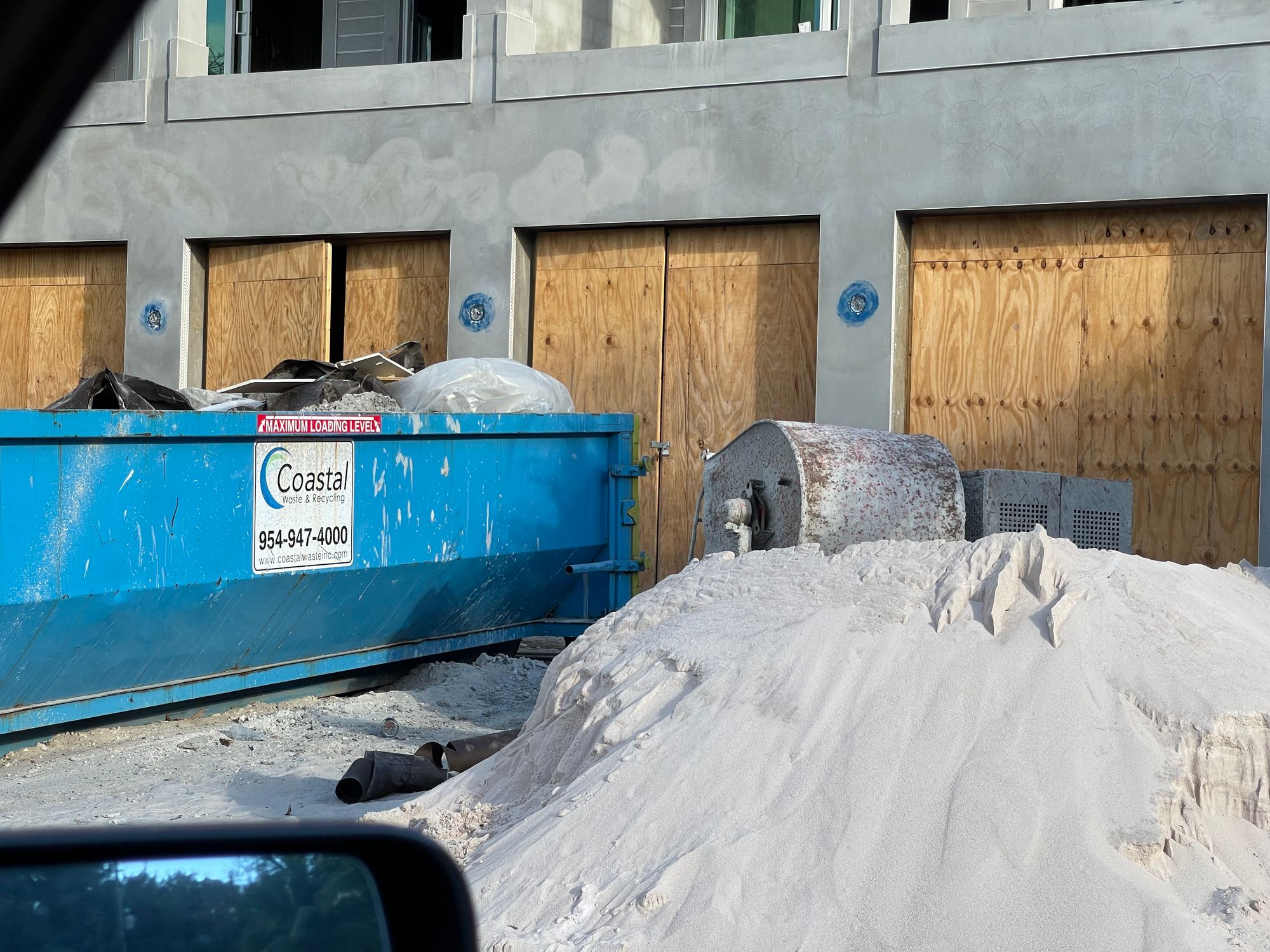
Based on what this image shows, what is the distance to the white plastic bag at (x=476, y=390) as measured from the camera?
8984 mm

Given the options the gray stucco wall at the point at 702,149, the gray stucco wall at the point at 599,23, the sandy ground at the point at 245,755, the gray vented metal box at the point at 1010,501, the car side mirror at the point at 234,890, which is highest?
the gray stucco wall at the point at 599,23

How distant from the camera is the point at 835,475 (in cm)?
697

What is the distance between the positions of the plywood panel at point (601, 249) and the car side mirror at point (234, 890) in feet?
32.8

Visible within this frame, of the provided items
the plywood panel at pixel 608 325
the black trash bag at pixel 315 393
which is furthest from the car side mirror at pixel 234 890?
the plywood panel at pixel 608 325

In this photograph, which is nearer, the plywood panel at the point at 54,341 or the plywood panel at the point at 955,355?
the plywood panel at the point at 955,355

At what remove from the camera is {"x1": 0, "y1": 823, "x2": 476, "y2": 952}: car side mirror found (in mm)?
1142

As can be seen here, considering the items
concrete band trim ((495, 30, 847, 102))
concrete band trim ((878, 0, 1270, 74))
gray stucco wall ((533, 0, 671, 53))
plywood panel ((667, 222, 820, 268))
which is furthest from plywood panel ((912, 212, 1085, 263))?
gray stucco wall ((533, 0, 671, 53))

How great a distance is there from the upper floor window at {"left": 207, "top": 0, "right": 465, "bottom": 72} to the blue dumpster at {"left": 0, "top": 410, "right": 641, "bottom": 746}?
6377 millimetres

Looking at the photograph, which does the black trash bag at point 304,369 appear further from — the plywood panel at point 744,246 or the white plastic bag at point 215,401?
the plywood panel at point 744,246

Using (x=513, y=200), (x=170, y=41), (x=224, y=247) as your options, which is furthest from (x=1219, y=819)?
(x=170, y=41)

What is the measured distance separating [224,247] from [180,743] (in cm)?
669

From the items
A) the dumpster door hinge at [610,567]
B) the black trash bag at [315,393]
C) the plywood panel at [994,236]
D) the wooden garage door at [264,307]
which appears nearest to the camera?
the black trash bag at [315,393]

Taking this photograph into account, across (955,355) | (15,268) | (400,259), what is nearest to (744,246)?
(955,355)

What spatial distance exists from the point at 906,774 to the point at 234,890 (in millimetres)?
3328
